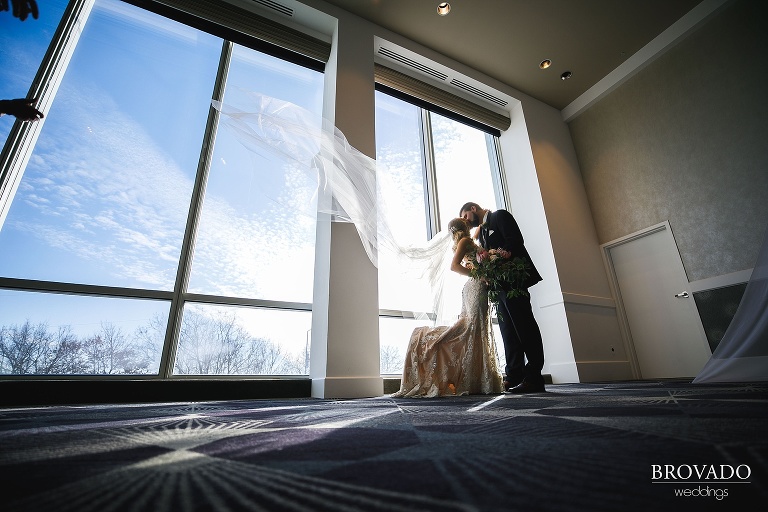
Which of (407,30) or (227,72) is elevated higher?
(407,30)

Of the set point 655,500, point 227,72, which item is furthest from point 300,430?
point 227,72

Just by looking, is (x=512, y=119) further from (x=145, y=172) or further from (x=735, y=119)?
(x=145, y=172)

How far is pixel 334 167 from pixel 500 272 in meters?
1.49

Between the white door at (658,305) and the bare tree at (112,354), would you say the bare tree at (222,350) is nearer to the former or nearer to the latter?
the bare tree at (112,354)

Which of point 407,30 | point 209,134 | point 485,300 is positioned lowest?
point 485,300

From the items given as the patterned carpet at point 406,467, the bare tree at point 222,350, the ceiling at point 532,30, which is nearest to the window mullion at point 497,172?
the ceiling at point 532,30

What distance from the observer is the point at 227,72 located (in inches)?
145

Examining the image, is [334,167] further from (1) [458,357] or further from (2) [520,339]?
(2) [520,339]

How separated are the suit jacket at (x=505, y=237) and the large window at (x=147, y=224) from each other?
150cm

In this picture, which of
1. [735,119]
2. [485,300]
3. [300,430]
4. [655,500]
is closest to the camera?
[655,500]

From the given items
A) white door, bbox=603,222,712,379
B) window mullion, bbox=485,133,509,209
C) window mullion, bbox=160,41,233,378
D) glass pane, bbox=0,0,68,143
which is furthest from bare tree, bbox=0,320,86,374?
white door, bbox=603,222,712,379

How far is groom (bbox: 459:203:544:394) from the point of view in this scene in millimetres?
2395

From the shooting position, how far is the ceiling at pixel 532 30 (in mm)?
3932

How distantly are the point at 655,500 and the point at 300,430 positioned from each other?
811 mm
